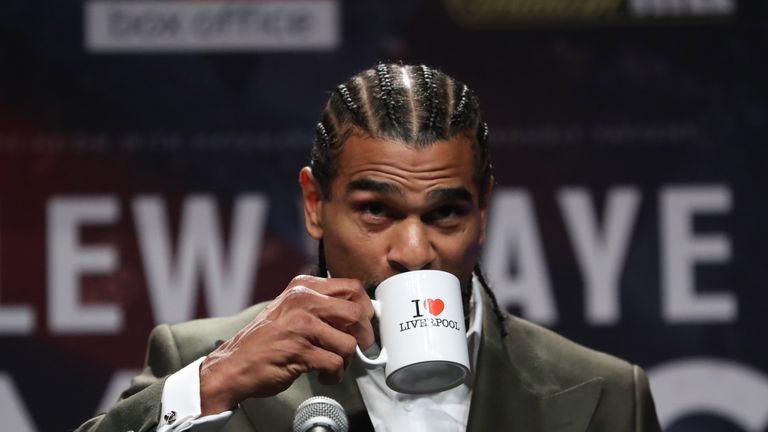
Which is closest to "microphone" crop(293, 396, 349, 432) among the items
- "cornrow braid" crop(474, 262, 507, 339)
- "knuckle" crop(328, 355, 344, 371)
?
"knuckle" crop(328, 355, 344, 371)

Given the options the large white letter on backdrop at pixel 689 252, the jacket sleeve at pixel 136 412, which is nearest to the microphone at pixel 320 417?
the jacket sleeve at pixel 136 412

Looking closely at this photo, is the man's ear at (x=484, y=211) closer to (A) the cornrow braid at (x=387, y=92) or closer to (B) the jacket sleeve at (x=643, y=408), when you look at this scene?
(A) the cornrow braid at (x=387, y=92)

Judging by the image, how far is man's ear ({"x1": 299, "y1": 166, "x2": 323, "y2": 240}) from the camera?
2.00 m

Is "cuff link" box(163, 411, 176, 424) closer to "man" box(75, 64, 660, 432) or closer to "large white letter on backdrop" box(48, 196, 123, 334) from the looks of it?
"man" box(75, 64, 660, 432)

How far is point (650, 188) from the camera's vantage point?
3.28 meters

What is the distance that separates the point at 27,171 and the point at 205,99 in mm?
460

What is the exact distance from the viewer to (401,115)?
1.90m

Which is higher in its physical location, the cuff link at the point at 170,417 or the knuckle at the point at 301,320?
the knuckle at the point at 301,320

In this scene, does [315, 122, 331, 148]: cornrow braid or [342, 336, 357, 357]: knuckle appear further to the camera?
[315, 122, 331, 148]: cornrow braid

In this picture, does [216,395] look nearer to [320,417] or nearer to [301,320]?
[301,320]

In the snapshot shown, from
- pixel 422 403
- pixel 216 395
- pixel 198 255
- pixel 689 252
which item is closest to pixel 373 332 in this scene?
pixel 216 395

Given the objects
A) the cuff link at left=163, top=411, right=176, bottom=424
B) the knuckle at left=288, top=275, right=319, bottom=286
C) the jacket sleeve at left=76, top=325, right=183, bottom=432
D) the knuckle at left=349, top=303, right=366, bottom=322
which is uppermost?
the knuckle at left=288, top=275, right=319, bottom=286

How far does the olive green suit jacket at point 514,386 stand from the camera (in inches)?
78.7

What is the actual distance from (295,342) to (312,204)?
0.40m
